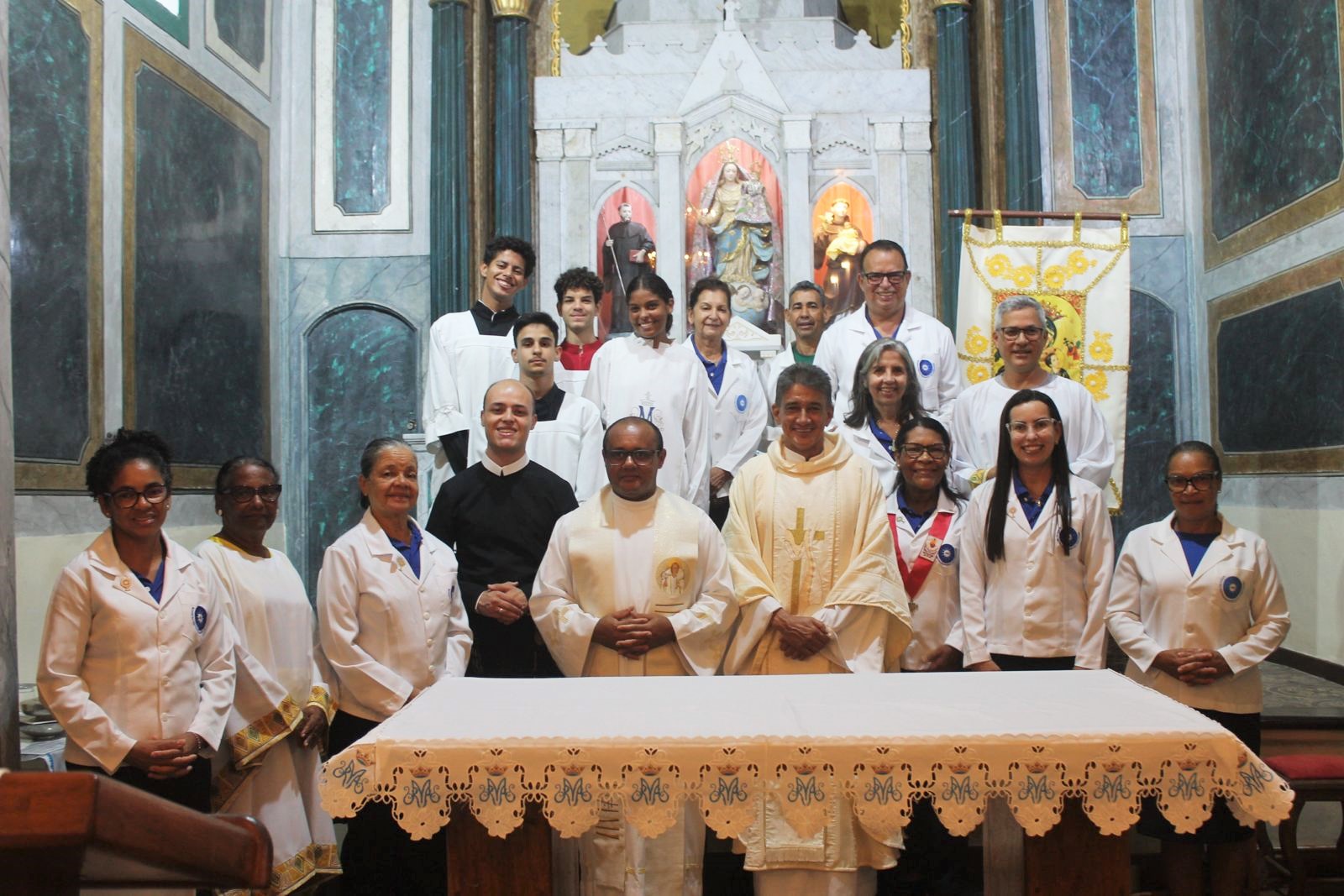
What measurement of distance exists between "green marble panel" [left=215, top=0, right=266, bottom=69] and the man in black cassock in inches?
203

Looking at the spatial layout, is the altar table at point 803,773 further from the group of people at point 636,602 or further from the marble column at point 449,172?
the marble column at point 449,172

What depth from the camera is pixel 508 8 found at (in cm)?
905

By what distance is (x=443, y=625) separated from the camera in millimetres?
4051

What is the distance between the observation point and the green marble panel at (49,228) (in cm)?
585

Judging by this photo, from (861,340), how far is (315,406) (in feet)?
16.0

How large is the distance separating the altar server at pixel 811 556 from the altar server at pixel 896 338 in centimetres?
132

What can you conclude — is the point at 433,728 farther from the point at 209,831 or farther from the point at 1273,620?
the point at 1273,620

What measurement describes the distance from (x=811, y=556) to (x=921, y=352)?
188 centimetres

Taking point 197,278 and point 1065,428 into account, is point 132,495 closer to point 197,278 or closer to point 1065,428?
point 1065,428

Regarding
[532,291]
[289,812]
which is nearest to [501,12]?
[532,291]

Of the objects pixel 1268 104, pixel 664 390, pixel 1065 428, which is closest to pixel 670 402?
pixel 664 390

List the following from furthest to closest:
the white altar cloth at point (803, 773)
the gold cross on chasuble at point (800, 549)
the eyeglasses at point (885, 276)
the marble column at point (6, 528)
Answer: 1. the eyeglasses at point (885, 276)
2. the gold cross on chasuble at point (800, 549)
3. the marble column at point (6, 528)
4. the white altar cloth at point (803, 773)

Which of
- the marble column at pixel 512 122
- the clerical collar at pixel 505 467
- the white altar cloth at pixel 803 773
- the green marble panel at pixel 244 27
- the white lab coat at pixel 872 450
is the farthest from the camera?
the marble column at pixel 512 122

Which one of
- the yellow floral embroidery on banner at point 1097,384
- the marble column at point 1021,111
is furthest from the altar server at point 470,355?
the marble column at point 1021,111
